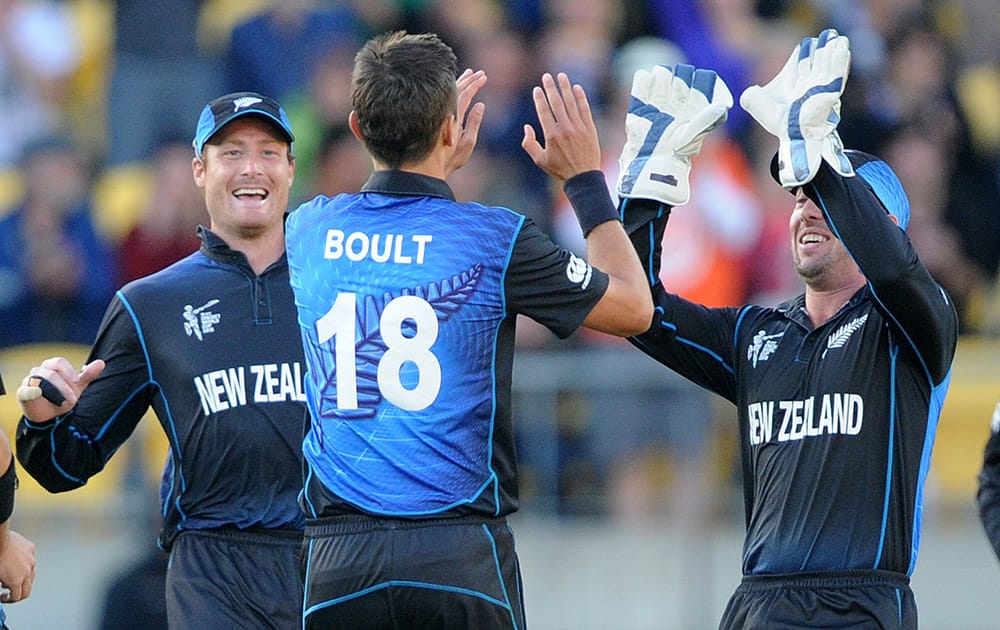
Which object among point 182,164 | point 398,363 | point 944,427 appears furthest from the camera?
point 182,164

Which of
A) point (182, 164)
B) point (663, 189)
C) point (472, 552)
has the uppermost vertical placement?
point (182, 164)

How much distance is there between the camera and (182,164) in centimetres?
1088

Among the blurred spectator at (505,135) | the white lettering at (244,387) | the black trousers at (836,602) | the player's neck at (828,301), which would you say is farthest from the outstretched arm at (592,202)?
the blurred spectator at (505,135)

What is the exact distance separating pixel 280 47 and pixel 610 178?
3087 mm

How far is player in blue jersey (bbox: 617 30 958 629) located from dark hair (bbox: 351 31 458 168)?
3.60ft

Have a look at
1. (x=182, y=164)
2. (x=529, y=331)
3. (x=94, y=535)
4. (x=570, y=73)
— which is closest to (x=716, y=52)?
(x=570, y=73)

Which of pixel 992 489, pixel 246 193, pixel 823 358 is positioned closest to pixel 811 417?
pixel 823 358

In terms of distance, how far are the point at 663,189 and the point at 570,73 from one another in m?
6.58

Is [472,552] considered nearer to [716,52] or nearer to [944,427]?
[944,427]

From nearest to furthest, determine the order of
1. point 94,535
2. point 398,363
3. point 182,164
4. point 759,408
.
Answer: point 398,363
point 759,408
point 94,535
point 182,164

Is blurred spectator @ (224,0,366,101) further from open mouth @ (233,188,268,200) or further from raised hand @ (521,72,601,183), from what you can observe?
raised hand @ (521,72,601,183)

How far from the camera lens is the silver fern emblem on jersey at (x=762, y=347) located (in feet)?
18.5

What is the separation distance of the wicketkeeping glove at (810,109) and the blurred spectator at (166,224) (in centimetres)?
534

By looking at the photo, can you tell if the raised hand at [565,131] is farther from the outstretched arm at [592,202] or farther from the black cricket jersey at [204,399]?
the black cricket jersey at [204,399]
